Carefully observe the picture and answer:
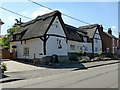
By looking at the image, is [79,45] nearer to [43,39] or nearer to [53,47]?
[53,47]

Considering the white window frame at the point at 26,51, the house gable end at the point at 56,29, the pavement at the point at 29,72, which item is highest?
the house gable end at the point at 56,29

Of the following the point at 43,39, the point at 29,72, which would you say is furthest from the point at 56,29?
the point at 29,72

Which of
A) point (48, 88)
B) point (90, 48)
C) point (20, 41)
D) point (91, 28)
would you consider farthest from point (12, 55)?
point (48, 88)

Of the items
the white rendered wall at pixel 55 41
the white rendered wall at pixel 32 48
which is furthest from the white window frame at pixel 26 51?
the white rendered wall at pixel 55 41

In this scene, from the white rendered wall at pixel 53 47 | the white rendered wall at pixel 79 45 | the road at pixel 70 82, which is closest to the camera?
the road at pixel 70 82

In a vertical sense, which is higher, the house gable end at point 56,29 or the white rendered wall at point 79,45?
the house gable end at point 56,29

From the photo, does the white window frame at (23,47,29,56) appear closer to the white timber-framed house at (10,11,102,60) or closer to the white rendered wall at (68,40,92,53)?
the white timber-framed house at (10,11,102,60)

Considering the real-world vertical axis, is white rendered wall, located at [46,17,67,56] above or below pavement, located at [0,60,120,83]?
above

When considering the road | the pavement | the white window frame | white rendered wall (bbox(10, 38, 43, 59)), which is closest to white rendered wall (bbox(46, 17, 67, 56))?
white rendered wall (bbox(10, 38, 43, 59))

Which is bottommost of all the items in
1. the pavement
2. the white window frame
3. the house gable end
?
the pavement

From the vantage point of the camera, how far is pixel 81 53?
4447cm

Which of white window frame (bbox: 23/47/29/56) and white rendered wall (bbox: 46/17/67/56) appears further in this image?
white window frame (bbox: 23/47/29/56)

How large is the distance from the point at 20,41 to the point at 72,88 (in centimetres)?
2815

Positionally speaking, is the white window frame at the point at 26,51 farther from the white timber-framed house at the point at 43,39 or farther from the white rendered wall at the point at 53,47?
the white rendered wall at the point at 53,47
